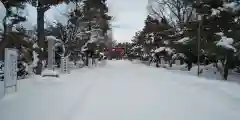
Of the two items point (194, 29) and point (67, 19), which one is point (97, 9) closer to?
point (67, 19)

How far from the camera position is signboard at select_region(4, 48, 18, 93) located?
8367mm

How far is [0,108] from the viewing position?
639cm

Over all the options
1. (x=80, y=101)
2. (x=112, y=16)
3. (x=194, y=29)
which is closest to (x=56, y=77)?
(x=80, y=101)

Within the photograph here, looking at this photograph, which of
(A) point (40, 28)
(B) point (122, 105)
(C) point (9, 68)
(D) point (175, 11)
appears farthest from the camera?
(D) point (175, 11)

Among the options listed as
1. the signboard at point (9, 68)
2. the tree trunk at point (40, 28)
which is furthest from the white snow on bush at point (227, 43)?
the signboard at point (9, 68)

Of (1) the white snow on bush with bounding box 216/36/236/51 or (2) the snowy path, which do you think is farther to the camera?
(1) the white snow on bush with bounding box 216/36/236/51

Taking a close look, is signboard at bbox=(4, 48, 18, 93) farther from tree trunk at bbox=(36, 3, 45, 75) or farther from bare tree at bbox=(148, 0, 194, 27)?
bare tree at bbox=(148, 0, 194, 27)

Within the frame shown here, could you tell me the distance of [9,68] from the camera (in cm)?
864

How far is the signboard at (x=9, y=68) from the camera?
837cm

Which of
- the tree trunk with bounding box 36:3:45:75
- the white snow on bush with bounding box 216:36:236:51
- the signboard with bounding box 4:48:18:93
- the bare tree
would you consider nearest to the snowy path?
the signboard with bounding box 4:48:18:93

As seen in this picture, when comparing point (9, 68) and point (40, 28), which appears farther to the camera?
point (40, 28)

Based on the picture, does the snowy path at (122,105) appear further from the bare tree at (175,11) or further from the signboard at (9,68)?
the bare tree at (175,11)

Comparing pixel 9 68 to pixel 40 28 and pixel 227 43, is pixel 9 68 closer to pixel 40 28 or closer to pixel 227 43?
pixel 40 28

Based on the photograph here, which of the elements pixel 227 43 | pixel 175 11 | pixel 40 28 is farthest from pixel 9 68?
pixel 175 11
